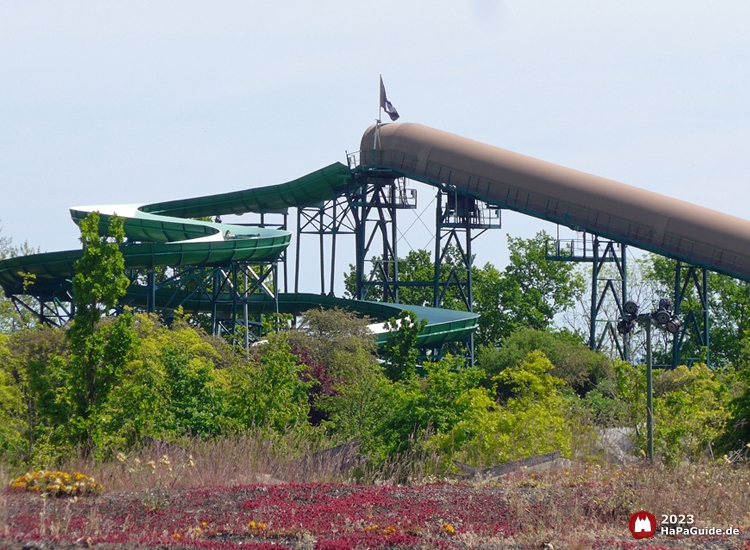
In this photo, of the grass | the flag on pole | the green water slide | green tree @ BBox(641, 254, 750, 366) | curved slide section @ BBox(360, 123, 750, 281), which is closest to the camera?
the grass

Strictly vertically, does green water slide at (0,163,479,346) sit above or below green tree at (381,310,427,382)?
above

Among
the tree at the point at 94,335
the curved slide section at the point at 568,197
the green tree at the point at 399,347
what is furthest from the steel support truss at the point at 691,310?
the tree at the point at 94,335

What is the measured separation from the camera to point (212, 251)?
124ft

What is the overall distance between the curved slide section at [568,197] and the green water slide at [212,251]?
4.46m

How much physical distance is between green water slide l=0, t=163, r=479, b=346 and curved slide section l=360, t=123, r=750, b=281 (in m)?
4.46

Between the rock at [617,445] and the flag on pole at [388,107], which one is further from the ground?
the flag on pole at [388,107]

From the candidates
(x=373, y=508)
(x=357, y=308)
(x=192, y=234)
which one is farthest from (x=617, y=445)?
(x=192, y=234)

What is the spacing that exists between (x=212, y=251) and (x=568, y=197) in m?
13.6

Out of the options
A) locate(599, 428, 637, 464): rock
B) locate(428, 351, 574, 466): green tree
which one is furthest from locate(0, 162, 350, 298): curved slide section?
locate(599, 428, 637, 464): rock

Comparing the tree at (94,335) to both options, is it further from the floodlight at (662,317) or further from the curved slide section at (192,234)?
the curved slide section at (192,234)

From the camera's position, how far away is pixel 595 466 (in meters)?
13.9

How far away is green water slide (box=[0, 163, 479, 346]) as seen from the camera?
121 feet

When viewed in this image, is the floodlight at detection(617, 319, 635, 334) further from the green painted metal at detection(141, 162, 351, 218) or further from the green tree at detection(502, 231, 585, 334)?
the green tree at detection(502, 231, 585, 334)

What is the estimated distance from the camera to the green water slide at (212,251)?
3684 cm
